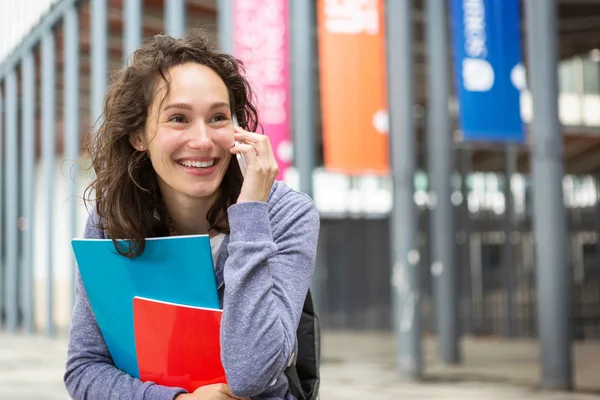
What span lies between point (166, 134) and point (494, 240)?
51.0 ft

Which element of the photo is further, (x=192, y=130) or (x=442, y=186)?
(x=442, y=186)

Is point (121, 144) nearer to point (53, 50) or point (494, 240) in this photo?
point (494, 240)

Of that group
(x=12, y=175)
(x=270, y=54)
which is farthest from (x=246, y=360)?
(x=12, y=175)

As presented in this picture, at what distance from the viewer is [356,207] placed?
96.5ft

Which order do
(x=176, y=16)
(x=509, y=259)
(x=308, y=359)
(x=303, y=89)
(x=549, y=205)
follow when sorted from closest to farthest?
1. (x=308, y=359)
2. (x=549, y=205)
3. (x=303, y=89)
4. (x=176, y=16)
5. (x=509, y=259)

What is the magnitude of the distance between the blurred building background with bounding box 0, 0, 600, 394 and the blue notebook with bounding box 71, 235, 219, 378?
28.8ft

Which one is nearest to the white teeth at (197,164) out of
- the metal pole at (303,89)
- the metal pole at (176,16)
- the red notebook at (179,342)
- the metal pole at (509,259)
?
the red notebook at (179,342)

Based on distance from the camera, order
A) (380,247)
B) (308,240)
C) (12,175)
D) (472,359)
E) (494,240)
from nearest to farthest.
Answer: (308,240) → (472,359) → (494,240) → (380,247) → (12,175)

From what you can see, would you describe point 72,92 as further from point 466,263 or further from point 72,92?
point 466,263

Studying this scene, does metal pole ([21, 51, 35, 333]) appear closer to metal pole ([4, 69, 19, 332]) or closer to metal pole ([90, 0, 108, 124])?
metal pole ([4, 69, 19, 332])

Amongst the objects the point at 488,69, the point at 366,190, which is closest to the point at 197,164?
the point at 488,69

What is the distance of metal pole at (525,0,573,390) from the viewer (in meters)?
8.69

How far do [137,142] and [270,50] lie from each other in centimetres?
962

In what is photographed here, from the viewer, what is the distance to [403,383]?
979cm
